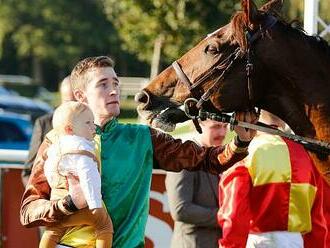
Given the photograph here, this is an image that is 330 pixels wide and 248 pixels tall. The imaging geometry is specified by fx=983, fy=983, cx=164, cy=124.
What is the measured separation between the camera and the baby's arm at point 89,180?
455 centimetres

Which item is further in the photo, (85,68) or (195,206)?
(195,206)

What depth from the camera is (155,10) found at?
55.1 feet

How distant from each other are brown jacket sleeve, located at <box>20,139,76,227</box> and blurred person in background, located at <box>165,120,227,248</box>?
1746mm

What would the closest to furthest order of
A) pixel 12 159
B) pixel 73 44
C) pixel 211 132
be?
pixel 211 132 < pixel 12 159 < pixel 73 44

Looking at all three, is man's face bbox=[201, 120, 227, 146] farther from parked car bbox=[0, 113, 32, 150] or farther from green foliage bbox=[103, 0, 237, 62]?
parked car bbox=[0, 113, 32, 150]

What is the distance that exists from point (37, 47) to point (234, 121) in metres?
47.5

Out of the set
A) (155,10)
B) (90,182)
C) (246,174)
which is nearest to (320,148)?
(246,174)

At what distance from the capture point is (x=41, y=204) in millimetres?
4758


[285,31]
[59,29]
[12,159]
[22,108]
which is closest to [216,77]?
[285,31]

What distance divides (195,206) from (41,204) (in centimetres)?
200

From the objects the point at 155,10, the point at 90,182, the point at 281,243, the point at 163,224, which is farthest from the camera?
the point at 155,10

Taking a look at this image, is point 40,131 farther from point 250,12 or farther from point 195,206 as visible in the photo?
point 250,12

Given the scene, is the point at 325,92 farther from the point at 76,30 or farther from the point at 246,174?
the point at 76,30

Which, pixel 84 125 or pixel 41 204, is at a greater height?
pixel 84 125
